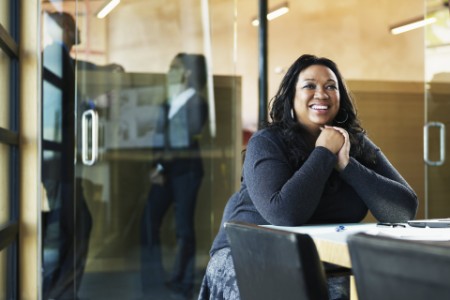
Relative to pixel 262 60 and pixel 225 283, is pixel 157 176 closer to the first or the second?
pixel 262 60

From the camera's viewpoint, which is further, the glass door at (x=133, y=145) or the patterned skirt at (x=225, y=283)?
the glass door at (x=133, y=145)

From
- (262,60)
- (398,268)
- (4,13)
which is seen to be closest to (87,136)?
(4,13)

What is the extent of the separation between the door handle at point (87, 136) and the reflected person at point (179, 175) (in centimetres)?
41

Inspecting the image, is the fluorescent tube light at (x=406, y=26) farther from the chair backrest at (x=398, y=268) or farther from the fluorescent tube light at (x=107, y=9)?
the chair backrest at (x=398, y=268)

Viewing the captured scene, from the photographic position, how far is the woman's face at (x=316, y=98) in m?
2.76

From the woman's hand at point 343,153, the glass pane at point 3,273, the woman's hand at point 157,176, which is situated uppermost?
the woman's hand at point 343,153

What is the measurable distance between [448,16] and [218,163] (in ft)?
6.22

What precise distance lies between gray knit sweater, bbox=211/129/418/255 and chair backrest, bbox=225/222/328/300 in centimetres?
70

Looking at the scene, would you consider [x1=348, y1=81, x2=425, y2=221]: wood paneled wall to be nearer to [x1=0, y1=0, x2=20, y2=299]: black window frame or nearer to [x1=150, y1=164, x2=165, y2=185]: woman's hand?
[x1=150, y1=164, x2=165, y2=185]: woman's hand

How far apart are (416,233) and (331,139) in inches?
24.7

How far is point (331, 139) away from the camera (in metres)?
2.58

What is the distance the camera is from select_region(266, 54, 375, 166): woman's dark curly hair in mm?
2703

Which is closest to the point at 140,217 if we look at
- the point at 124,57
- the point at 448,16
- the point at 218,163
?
the point at 218,163

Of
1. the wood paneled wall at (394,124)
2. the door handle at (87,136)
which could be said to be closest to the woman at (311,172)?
the door handle at (87,136)
